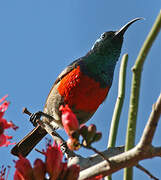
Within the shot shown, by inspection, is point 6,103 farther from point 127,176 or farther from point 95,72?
point 95,72

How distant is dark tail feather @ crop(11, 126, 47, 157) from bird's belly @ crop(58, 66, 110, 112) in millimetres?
654

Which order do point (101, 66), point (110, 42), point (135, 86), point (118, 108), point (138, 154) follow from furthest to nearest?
point (110, 42) < point (101, 66) < point (118, 108) < point (135, 86) < point (138, 154)

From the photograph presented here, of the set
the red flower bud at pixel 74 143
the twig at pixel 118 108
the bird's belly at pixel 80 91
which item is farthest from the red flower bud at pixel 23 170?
the bird's belly at pixel 80 91

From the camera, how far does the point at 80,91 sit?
4.37 meters

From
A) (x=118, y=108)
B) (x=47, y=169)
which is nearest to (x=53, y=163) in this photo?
(x=47, y=169)

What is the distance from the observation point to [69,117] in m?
1.51

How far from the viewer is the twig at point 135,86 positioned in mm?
1309

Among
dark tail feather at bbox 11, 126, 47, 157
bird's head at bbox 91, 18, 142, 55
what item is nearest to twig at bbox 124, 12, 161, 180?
dark tail feather at bbox 11, 126, 47, 157

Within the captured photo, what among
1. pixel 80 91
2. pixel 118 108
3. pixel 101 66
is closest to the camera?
pixel 118 108

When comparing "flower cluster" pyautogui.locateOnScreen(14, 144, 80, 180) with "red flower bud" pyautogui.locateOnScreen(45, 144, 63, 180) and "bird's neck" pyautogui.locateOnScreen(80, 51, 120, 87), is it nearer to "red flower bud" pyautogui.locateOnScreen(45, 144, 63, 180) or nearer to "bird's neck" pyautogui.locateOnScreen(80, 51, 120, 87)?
"red flower bud" pyautogui.locateOnScreen(45, 144, 63, 180)

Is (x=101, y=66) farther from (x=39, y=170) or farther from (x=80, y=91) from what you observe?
(x=39, y=170)

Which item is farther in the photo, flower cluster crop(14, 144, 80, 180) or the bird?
the bird

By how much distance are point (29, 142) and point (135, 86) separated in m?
3.64

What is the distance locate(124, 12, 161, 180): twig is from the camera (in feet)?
4.29
